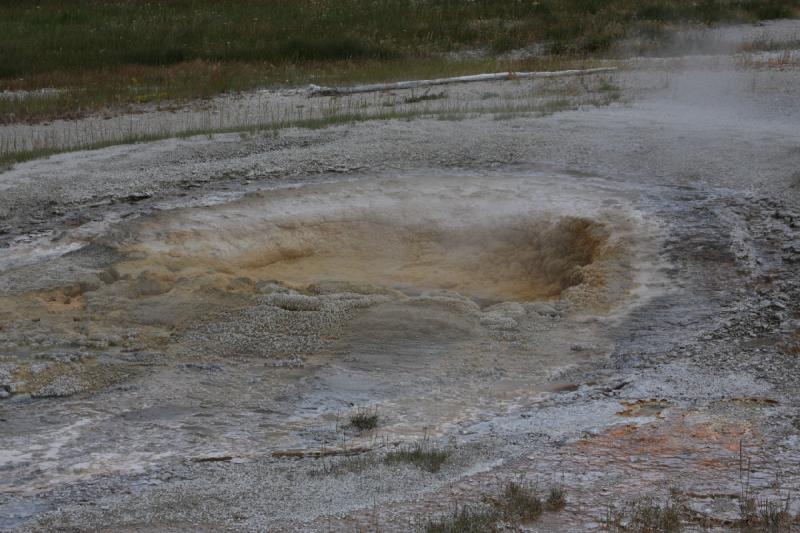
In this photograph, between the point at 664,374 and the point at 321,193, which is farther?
the point at 321,193

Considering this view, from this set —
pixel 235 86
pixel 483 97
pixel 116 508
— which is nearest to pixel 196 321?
pixel 116 508

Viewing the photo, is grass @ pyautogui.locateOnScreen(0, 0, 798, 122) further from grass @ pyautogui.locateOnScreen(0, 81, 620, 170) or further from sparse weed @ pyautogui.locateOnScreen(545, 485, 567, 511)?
sparse weed @ pyautogui.locateOnScreen(545, 485, 567, 511)

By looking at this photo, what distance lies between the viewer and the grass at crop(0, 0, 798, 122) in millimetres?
17023

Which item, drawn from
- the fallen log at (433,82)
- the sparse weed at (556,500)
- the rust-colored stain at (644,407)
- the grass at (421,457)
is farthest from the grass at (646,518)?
the fallen log at (433,82)

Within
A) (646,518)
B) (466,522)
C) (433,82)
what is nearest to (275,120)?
(433,82)

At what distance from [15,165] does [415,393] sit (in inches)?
250

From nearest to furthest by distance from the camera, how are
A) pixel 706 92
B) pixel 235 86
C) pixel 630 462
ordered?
pixel 630 462 → pixel 706 92 → pixel 235 86

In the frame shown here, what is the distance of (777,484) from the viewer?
4.36m

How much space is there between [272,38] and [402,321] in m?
14.9

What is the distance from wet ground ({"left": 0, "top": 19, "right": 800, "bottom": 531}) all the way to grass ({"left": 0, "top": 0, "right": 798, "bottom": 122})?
6177mm

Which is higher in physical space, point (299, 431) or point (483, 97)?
point (483, 97)

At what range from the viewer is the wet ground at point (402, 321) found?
457 centimetres

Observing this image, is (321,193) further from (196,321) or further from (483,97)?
(483,97)

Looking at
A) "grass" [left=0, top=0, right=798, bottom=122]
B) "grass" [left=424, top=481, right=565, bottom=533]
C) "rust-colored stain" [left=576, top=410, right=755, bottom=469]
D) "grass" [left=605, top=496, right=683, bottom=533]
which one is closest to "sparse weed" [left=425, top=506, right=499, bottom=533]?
"grass" [left=424, top=481, right=565, bottom=533]
